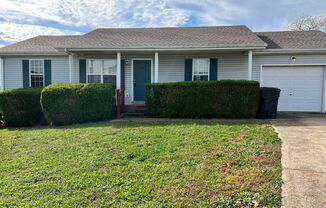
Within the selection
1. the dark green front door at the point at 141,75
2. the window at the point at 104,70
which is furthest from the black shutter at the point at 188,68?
the window at the point at 104,70

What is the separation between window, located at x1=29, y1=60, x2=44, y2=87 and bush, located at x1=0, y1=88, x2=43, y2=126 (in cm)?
388

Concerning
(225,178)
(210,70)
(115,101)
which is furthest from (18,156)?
(210,70)

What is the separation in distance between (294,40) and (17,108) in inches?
485

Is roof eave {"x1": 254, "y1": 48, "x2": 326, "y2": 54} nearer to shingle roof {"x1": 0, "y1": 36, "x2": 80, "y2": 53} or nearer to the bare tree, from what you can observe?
shingle roof {"x1": 0, "y1": 36, "x2": 80, "y2": 53}

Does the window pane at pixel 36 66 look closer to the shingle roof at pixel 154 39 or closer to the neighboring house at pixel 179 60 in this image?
the neighboring house at pixel 179 60

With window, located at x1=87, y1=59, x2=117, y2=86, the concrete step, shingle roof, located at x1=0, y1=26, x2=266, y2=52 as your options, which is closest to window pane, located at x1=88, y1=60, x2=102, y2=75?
window, located at x1=87, y1=59, x2=117, y2=86

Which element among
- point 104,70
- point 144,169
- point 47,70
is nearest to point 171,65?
point 104,70

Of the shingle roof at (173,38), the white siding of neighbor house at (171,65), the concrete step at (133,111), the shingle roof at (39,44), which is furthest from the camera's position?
the shingle roof at (39,44)

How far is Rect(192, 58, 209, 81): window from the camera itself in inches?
473

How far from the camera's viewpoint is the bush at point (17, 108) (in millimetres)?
9070

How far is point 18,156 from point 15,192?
173cm

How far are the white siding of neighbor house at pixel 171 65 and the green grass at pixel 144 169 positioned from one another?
571cm

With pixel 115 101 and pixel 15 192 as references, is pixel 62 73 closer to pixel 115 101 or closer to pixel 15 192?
pixel 115 101

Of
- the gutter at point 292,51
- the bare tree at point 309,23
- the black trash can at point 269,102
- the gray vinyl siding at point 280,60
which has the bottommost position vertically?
the black trash can at point 269,102
